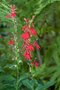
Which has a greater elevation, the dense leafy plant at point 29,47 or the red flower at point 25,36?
the red flower at point 25,36

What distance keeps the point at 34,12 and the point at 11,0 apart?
245 millimetres

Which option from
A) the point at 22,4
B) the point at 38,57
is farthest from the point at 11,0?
the point at 38,57

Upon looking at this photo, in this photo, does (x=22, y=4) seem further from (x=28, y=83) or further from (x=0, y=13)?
(x=28, y=83)

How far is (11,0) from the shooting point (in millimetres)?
2477

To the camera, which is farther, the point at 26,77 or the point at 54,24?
the point at 54,24

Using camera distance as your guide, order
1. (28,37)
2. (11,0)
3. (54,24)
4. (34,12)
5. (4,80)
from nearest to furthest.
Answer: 1. (28,37)
2. (4,80)
3. (34,12)
4. (11,0)
5. (54,24)

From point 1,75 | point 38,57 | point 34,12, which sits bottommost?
point 38,57

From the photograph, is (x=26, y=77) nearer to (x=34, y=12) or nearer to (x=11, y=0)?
(x=34, y=12)

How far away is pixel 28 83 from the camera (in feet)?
5.85

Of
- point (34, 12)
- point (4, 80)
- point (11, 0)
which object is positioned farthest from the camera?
point (11, 0)

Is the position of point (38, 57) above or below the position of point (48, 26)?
below

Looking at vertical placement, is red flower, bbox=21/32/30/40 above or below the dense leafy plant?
above

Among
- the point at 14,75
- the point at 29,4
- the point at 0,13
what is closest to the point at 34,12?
the point at 29,4

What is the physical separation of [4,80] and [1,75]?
0.12ft
